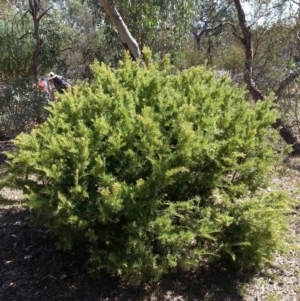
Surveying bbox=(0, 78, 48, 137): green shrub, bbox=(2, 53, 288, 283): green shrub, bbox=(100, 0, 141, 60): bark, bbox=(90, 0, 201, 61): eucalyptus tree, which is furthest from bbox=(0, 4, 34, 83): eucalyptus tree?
bbox=(2, 53, 288, 283): green shrub

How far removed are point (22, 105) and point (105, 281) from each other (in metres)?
5.36

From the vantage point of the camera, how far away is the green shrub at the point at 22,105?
25.5 ft

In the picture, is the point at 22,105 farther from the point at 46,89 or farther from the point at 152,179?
the point at 152,179

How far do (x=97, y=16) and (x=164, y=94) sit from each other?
8165 millimetres

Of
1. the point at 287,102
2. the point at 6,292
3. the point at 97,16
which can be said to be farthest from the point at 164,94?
the point at 97,16

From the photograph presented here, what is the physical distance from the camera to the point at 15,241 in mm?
3707

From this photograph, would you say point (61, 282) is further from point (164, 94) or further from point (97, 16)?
point (97, 16)

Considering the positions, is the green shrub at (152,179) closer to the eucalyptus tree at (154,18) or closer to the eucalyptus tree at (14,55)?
the eucalyptus tree at (154,18)

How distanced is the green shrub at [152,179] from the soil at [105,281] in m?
0.19

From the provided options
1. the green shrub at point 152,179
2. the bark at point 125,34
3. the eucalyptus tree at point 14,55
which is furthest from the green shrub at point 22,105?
the green shrub at point 152,179

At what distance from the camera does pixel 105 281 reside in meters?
3.21

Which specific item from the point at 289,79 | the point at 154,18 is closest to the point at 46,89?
the point at 154,18

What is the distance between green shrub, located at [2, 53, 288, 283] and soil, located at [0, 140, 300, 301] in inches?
7.6

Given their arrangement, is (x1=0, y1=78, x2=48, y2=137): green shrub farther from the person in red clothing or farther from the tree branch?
the tree branch
